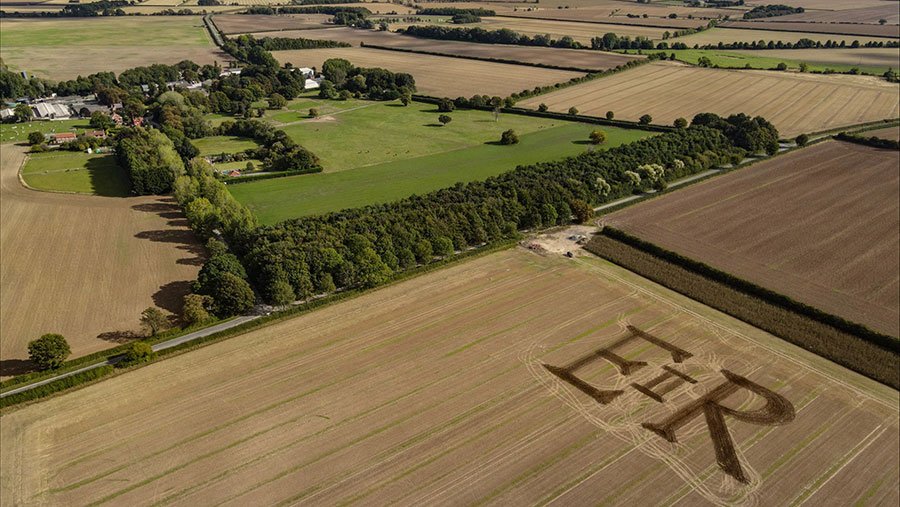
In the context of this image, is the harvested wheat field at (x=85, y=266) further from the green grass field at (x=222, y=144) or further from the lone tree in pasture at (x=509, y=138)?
the lone tree in pasture at (x=509, y=138)

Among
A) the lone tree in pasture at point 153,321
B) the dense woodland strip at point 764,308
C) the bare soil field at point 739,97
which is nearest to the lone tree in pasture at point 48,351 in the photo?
the lone tree in pasture at point 153,321

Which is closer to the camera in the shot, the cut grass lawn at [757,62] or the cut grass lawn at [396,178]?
the cut grass lawn at [396,178]

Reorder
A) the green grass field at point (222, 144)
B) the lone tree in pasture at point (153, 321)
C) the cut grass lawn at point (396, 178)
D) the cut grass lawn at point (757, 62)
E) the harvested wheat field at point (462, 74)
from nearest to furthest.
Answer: the lone tree in pasture at point (153, 321) → the cut grass lawn at point (396, 178) → the green grass field at point (222, 144) → the harvested wheat field at point (462, 74) → the cut grass lawn at point (757, 62)

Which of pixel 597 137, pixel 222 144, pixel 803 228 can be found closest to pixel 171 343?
pixel 222 144

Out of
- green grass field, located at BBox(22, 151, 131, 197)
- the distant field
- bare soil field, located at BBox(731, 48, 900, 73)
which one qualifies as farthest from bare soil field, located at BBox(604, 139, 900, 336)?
bare soil field, located at BBox(731, 48, 900, 73)

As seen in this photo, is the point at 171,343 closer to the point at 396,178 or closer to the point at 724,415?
the point at 396,178

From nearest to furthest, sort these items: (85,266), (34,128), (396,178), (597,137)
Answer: (85,266) → (396,178) → (597,137) → (34,128)
